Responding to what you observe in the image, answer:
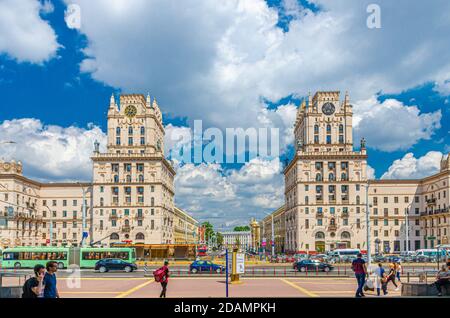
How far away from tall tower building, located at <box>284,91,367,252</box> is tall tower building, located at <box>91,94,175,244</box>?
33.0 m

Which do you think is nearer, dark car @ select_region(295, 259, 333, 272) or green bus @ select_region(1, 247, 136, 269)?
dark car @ select_region(295, 259, 333, 272)

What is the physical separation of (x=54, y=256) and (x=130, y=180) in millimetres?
49205

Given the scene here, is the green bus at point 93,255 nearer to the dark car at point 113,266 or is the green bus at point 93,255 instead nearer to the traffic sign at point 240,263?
the dark car at point 113,266

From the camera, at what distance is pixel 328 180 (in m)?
105

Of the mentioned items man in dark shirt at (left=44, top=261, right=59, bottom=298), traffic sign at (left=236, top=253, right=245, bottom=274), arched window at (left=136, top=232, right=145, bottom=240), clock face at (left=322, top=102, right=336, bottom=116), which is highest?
clock face at (left=322, top=102, right=336, bottom=116)

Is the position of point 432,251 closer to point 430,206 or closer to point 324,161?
point 430,206

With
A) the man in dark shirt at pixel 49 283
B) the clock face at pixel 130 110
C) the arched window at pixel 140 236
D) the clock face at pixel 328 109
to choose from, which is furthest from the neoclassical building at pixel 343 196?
the man in dark shirt at pixel 49 283

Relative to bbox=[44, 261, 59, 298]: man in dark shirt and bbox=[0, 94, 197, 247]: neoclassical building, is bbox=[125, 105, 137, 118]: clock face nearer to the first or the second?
bbox=[0, 94, 197, 247]: neoclassical building

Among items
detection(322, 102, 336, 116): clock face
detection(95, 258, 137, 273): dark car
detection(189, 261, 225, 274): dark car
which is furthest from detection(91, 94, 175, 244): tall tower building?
detection(189, 261, 225, 274): dark car

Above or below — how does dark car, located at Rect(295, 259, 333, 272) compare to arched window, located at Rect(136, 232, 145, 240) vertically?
above

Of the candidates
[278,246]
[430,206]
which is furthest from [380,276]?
[278,246]

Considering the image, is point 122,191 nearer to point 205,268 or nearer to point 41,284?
point 205,268

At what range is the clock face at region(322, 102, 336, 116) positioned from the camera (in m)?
107
